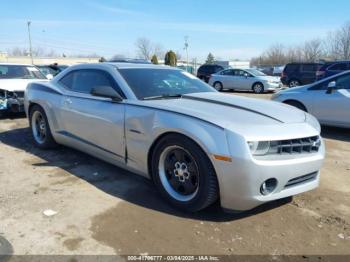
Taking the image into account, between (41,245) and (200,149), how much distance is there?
1.64 meters

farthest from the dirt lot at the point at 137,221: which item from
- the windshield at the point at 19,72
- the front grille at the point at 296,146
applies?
the windshield at the point at 19,72

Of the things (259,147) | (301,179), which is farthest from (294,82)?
(259,147)

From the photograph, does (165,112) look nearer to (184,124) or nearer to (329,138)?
(184,124)

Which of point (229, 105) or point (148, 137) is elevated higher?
point (229, 105)

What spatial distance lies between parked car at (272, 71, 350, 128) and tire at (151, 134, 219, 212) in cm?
532

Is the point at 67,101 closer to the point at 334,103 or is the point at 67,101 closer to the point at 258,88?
the point at 334,103

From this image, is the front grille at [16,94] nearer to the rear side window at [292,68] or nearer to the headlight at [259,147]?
the headlight at [259,147]

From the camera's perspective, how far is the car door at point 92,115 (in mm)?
4484

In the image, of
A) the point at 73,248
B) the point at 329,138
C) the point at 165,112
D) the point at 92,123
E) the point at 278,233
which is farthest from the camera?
the point at 329,138

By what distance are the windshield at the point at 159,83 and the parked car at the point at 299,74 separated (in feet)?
59.3

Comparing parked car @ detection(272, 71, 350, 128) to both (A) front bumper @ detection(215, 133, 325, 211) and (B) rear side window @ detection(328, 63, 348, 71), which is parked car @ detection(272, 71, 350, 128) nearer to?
(A) front bumper @ detection(215, 133, 325, 211)

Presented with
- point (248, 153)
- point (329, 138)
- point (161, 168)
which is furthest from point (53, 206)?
point (329, 138)

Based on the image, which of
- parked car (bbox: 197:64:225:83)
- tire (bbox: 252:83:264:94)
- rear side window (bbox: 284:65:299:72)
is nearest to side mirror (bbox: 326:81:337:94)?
tire (bbox: 252:83:264:94)

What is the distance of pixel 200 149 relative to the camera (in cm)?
354
